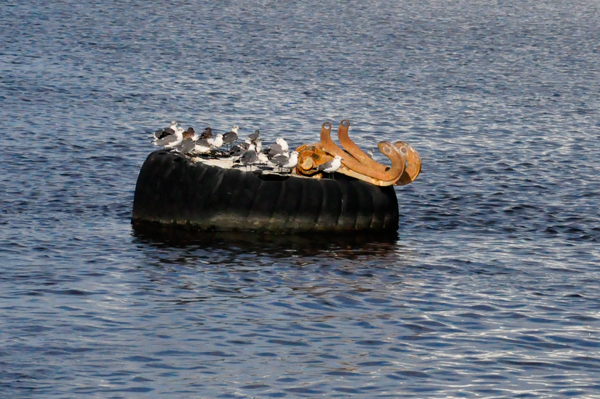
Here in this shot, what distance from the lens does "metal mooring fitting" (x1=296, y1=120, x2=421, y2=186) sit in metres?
26.5

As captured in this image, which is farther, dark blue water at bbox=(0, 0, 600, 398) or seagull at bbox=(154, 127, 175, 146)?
seagull at bbox=(154, 127, 175, 146)

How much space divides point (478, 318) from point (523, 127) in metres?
25.0

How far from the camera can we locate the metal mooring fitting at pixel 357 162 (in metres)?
26.5

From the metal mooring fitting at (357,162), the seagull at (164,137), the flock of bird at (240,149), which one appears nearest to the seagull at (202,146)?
the flock of bird at (240,149)

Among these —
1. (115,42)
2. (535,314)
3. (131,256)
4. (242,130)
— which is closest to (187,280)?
(131,256)

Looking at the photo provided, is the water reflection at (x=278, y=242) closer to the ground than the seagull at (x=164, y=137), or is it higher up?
closer to the ground

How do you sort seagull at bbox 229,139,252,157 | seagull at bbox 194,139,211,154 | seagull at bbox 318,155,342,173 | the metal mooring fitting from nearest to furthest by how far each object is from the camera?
seagull at bbox 318,155,342,173, the metal mooring fitting, seagull at bbox 229,139,252,157, seagull at bbox 194,139,211,154

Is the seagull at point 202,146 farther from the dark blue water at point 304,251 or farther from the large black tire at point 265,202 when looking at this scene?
the dark blue water at point 304,251

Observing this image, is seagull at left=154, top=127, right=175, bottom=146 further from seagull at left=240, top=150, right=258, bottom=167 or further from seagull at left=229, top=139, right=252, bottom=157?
seagull at left=240, top=150, right=258, bottom=167

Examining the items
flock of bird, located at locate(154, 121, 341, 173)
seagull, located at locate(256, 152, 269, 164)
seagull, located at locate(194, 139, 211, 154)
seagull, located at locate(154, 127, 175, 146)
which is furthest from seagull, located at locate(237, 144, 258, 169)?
seagull, located at locate(154, 127, 175, 146)

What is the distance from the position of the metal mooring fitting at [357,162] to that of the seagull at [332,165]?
15.7 inches

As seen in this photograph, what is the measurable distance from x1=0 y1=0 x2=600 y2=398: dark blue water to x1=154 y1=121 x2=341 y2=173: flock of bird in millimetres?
1947

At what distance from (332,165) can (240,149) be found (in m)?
2.62

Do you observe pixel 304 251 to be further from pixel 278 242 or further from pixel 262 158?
pixel 262 158
